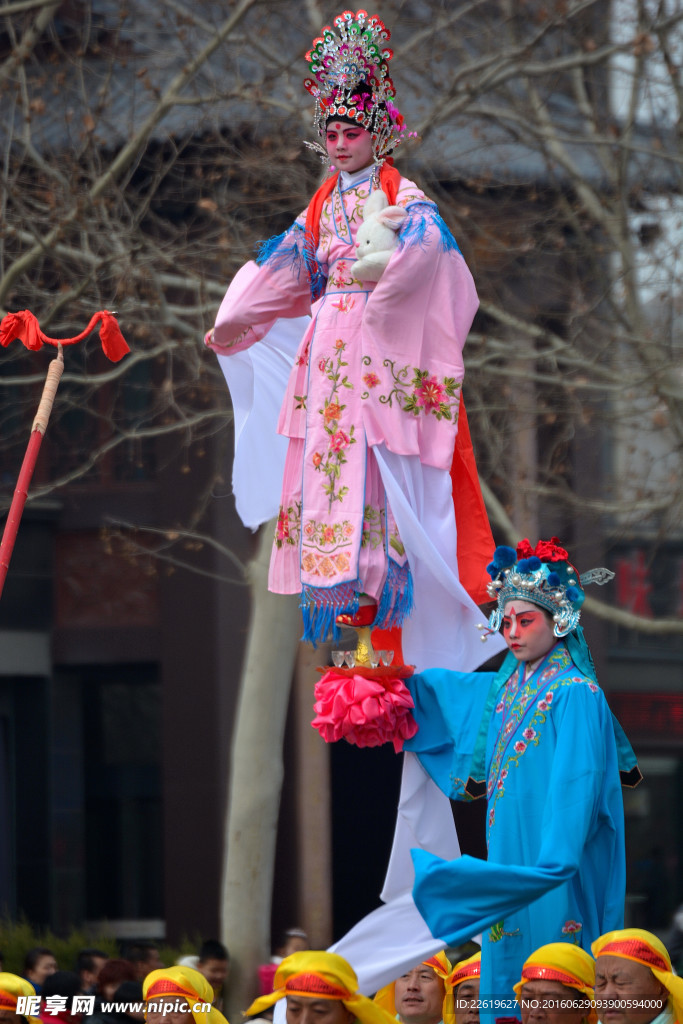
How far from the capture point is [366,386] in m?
5.08

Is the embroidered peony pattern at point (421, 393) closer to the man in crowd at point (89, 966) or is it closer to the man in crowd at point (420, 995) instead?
the man in crowd at point (420, 995)

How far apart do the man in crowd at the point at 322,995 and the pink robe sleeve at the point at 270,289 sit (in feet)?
7.02

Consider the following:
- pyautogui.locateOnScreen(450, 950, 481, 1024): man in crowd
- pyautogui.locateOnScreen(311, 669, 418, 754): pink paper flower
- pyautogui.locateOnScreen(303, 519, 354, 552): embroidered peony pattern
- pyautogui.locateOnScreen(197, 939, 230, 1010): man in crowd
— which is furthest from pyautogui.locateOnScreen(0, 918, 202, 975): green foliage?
pyautogui.locateOnScreen(303, 519, 354, 552): embroidered peony pattern

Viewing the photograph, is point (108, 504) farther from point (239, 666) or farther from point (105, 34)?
point (105, 34)

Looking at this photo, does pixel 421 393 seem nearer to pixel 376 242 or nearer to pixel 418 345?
pixel 418 345

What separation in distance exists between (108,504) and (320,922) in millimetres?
4160

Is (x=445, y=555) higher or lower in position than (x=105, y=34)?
lower

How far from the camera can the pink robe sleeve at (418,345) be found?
16.5 feet

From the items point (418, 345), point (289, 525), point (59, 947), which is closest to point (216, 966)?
point (59, 947)

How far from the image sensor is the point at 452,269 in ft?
17.0

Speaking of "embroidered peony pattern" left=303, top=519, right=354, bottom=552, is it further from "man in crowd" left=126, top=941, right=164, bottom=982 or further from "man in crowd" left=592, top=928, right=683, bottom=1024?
"man in crowd" left=126, top=941, right=164, bottom=982

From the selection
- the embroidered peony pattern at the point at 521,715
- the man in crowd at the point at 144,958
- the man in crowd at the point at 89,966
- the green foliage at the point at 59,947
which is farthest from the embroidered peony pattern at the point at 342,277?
the green foliage at the point at 59,947

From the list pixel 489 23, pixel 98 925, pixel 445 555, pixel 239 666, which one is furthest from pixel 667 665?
pixel 445 555

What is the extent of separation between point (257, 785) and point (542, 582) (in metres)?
5.70
